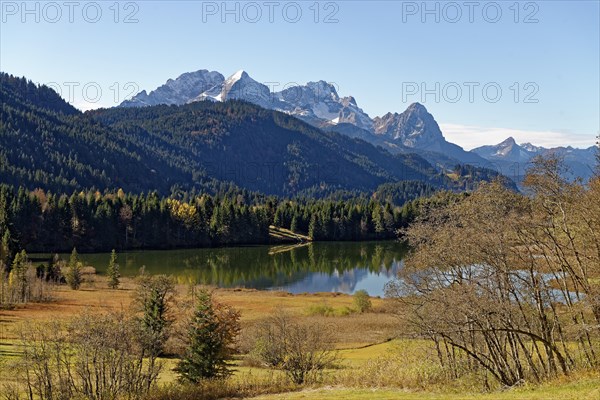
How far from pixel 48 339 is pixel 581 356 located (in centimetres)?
2734

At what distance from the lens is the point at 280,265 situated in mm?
118875

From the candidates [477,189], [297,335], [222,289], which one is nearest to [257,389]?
[297,335]

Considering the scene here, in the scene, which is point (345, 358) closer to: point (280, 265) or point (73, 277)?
point (73, 277)

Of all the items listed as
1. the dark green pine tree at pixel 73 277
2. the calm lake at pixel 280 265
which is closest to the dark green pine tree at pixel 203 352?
the calm lake at pixel 280 265

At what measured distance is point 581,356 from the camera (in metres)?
27.0

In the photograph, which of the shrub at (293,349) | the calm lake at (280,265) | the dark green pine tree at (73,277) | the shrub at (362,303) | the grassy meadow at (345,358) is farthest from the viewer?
the calm lake at (280,265)

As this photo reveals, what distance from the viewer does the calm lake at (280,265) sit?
96.4 metres

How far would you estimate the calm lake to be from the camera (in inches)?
3794

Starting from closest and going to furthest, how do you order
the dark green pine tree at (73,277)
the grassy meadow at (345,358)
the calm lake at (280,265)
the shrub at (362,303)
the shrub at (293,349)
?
the grassy meadow at (345,358), the shrub at (293,349), the shrub at (362,303), the dark green pine tree at (73,277), the calm lake at (280,265)

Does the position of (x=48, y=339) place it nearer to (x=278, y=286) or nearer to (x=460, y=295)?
(x=460, y=295)

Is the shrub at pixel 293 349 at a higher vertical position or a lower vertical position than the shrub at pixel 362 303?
higher

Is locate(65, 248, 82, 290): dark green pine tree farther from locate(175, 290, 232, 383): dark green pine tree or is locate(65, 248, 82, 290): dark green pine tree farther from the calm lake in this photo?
locate(175, 290, 232, 383): dark green pine tree

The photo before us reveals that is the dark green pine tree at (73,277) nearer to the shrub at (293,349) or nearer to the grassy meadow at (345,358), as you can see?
the grassy meadow at (345,358)

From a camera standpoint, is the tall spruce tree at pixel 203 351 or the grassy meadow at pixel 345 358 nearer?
the grassy meadow at pixel 345 358
